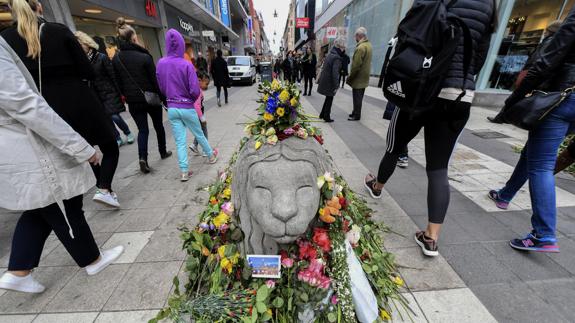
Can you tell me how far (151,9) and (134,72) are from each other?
39.0 ft

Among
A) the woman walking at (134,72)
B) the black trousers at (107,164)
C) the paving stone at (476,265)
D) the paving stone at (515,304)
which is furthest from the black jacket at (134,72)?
the paving stone at (515,304)

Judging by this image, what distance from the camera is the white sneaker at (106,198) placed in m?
2.92

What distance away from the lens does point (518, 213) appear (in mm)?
2814

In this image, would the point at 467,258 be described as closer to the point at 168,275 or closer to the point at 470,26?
the point at 470,26

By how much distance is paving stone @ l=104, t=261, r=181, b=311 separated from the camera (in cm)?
184

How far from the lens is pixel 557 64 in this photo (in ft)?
6.24

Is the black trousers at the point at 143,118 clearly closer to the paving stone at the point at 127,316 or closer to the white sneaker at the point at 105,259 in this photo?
the white sneaker at the point at 105,259

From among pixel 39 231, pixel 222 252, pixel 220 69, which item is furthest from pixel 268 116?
pixel 220 69

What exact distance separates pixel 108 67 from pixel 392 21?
1322cm

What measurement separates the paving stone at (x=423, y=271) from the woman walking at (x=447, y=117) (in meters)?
0.08

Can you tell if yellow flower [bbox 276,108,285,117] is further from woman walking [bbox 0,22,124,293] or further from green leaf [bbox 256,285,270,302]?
woman walking [bbox 0,22,124,293]

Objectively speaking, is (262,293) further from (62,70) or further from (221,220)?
(62,70)

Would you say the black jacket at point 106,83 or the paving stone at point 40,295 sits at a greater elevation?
the black jacket at point 106,83

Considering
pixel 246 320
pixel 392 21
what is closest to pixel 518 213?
pixel 246 320
